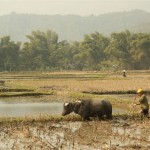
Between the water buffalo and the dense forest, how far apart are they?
184 ft

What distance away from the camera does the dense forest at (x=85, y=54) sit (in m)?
70.4

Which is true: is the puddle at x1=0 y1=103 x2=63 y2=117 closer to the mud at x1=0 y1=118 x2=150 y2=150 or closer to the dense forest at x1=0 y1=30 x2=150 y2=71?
the mud at x1=0 y1=118 x2=150 y2=150

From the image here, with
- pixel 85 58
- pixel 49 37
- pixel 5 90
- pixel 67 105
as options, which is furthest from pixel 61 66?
pixel 67 105

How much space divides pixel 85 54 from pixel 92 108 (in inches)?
2592

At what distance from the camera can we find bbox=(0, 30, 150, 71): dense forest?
7044cm

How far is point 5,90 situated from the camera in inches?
955

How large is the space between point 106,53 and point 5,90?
55.5 meters

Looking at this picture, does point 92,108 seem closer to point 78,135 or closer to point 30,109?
point 78,135

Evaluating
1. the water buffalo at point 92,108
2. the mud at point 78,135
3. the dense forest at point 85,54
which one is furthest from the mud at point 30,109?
the dense forest at point 85,54

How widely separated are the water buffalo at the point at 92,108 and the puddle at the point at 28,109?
92.1 inches

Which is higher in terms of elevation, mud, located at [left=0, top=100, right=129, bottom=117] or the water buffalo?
the water buffalo

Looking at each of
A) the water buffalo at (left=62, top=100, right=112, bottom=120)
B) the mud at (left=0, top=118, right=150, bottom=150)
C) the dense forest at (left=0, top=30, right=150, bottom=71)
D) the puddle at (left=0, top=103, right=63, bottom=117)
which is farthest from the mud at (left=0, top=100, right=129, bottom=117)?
the dense forest at (left=0, top=30, right=150, bottom=71)

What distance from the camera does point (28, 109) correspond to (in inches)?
653

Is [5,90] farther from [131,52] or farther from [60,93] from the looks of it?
[131,52]
